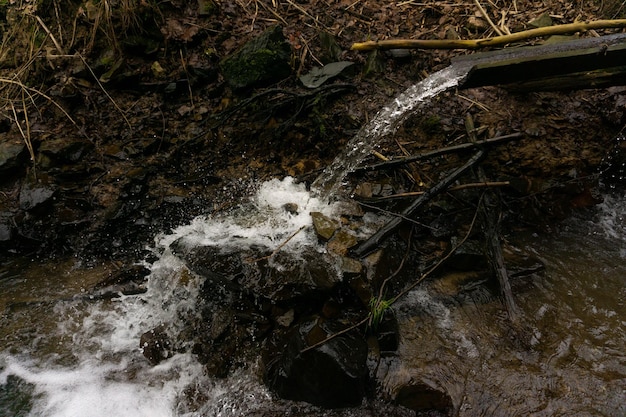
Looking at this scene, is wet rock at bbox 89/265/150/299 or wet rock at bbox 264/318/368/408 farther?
wet rock at bbox 89/265/150/299

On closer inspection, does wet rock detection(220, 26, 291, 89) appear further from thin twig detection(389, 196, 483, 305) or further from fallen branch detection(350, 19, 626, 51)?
thin twig detection(389, 196, 483, 305)

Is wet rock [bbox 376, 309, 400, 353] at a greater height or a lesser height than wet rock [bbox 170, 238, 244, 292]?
lesser

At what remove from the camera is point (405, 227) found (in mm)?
3184

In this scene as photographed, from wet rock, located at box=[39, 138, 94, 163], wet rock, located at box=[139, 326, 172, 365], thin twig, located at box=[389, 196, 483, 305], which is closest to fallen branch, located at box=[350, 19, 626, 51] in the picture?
thin twig, located at box=[389, 196, 483, 305]

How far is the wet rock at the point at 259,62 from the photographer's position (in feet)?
12.9

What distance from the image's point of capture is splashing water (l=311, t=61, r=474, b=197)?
361cm

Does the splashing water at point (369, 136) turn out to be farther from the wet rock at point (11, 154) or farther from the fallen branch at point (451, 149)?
the wet rock at point (11, 154)

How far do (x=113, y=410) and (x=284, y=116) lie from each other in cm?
275

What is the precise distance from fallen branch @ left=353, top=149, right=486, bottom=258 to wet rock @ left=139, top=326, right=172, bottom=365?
1.44 metres

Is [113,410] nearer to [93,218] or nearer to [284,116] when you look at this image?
[93,218]

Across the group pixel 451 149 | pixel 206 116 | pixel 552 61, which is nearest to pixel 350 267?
pixel 451 149

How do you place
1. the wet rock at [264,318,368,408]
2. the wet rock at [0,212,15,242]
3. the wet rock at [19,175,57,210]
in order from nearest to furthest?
the wet rock at [264,318,368,408] → the wet rock at [0,212,15,242] → the wet rock at [19,175,57,210]

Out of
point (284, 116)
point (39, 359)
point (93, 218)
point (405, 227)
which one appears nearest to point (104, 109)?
point (93, 218)

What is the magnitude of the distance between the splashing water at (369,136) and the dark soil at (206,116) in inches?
5.7
